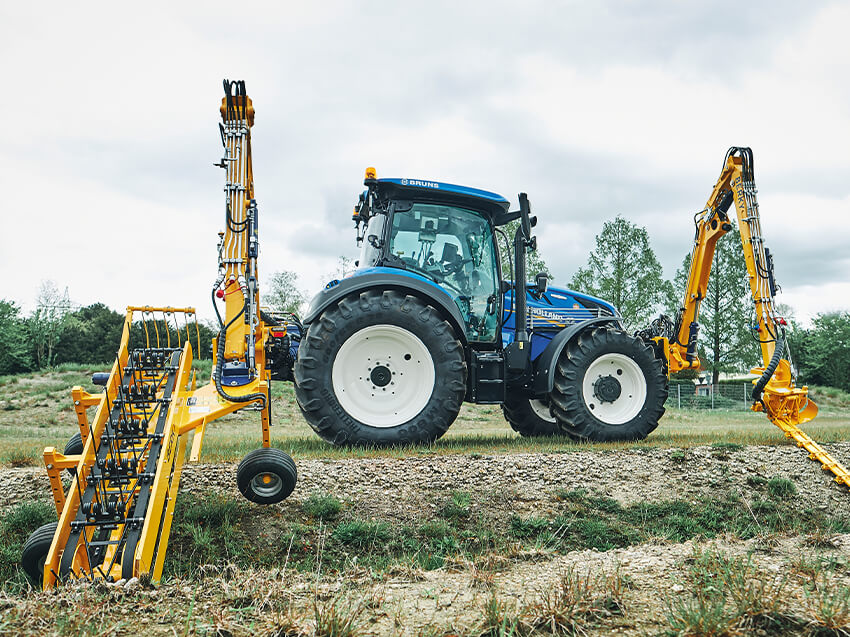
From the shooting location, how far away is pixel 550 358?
7719 millimetres

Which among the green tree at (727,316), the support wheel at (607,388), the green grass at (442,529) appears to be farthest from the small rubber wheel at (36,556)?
the green tree at (727,316)

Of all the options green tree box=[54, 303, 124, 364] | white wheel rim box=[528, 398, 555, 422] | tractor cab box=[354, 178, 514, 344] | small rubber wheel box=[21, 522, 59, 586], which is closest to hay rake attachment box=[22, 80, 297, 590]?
small rubber wheel box=[21, 522, 59, 586]

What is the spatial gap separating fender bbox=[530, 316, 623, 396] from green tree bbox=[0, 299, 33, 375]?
2907cm

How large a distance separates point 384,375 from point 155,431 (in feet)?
9.16

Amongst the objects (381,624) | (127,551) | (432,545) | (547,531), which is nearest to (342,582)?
(381,624)

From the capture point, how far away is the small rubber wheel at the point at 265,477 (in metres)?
4.52

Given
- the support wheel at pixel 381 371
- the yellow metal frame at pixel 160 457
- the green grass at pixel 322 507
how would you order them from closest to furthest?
the yellow metal frame at pixel 160 457 < the green grass at pixel 322 507 < the support wheel at pixel 381 371

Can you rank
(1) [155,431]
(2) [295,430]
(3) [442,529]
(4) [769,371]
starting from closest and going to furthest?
(1) [155,431] → (3) [442,529] → (4) [769,371] → (2) [295,430]

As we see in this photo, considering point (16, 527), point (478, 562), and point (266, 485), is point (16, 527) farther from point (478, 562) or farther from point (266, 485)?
point (478, 562)

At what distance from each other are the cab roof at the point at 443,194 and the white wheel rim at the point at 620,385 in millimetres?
2191

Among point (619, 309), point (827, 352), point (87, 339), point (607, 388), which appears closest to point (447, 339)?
point (607, 388)

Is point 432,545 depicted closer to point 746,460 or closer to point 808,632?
point 808,632

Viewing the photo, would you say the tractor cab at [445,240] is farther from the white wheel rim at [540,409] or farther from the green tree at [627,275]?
the green tree at [627,275]

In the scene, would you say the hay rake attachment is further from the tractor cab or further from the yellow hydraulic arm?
the yellow hydraulic arm
